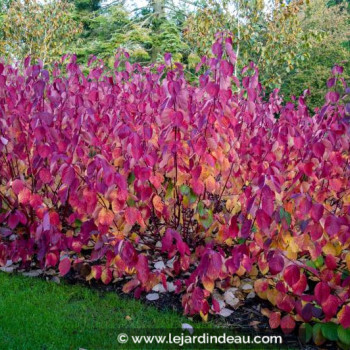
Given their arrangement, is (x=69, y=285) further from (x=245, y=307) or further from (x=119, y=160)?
(x=245, y=307)

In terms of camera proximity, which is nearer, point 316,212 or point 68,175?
point 316,212

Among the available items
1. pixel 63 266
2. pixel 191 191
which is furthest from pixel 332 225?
pixel 63 266

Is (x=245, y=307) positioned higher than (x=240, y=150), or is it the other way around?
(x=240, y=150)

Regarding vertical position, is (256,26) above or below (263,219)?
above

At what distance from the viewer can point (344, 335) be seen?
230 centimetres

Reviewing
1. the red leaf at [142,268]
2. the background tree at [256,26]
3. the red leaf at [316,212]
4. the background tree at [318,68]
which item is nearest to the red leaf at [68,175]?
the red leaf at [142,268]

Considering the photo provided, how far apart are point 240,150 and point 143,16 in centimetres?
1623

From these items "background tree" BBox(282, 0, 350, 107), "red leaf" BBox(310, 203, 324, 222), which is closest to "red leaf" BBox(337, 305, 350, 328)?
"red leaf" BBox(310, 203, 324, 222)

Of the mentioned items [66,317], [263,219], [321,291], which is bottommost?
[66,317]

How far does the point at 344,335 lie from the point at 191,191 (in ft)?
3.59

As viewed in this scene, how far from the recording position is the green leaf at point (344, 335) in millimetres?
2297

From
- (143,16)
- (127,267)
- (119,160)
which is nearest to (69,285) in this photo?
(127,267)

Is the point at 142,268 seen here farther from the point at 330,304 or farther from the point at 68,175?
the point at 330,304

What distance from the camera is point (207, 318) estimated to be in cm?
270
